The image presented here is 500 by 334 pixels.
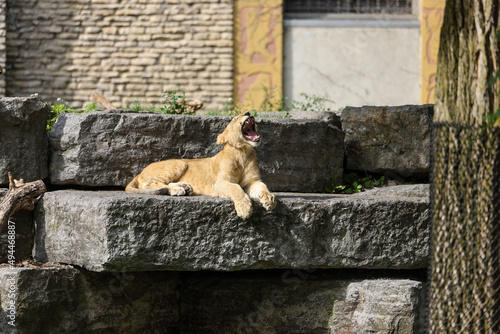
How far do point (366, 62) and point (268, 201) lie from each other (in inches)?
250

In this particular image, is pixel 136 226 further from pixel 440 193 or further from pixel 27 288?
pixel 440 193

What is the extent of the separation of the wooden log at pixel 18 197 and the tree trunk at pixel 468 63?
2912 millimetres

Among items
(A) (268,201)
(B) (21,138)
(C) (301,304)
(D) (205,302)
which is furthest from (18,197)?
(C) (301,304)

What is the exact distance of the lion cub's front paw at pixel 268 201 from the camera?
4.34m

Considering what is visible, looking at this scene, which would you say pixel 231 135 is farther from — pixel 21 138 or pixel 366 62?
pixel 366 62

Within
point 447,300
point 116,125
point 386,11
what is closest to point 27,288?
point 116,125

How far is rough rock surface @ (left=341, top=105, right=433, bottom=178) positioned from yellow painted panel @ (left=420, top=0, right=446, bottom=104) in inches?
179

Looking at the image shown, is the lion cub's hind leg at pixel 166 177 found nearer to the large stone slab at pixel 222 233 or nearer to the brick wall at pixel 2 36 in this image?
the large stone slab at pixel 222 233

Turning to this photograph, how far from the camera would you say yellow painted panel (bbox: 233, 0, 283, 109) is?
399 inches

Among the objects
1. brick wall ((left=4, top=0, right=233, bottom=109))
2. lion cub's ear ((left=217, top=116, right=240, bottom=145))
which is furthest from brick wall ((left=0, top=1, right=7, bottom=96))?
lion cub's ear ((left=217, top=116, right=240, bottom=145))

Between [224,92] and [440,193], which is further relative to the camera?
[224,92]

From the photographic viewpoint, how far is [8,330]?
4.29m

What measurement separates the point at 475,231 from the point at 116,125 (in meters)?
2.83

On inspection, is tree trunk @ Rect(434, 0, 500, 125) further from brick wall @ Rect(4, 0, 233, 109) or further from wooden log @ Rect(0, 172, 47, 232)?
brick wall @ Rect(4, 0, 233, 109)
